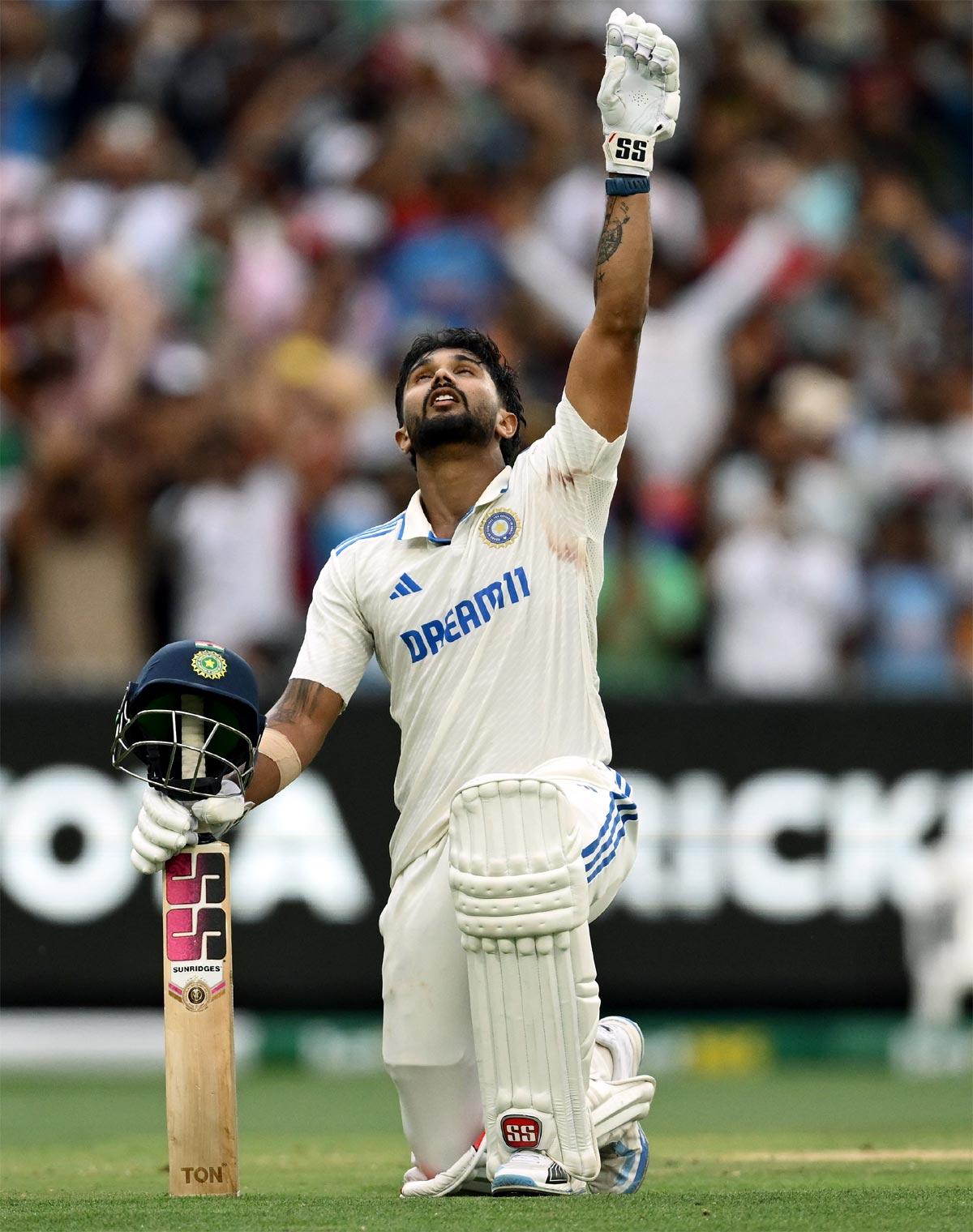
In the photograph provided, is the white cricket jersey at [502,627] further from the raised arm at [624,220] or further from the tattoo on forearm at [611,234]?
the tattoo on forearm at [611,234]

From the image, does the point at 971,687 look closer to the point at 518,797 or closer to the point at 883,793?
the point at 883,793

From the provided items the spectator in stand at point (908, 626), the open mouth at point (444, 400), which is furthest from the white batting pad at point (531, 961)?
the spectator in stand at point (908, 626)

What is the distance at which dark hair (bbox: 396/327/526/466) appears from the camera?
5.46 metres

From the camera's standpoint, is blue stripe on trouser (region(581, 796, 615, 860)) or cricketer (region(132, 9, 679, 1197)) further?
blue stripe on trouser (region(581, 796, 615, 860))

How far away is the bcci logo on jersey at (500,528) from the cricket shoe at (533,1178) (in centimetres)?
138

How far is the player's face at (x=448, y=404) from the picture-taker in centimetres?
527

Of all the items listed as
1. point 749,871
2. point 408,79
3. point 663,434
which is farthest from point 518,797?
point 408,79

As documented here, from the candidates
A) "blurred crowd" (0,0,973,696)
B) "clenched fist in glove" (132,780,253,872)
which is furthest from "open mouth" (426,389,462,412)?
"blurred crowd" (0,0,973,696)

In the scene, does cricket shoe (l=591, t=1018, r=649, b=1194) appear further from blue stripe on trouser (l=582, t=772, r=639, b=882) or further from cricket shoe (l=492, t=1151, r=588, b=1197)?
blue stripe on trouser (l=582, t=772, r=639, b=882)

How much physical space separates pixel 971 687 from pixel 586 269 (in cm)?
309

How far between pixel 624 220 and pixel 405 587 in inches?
38.4

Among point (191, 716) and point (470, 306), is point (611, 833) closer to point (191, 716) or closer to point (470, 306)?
point (191, 716)

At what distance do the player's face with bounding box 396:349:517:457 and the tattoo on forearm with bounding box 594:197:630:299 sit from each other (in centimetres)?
44

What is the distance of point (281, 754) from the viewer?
17.1 ft
